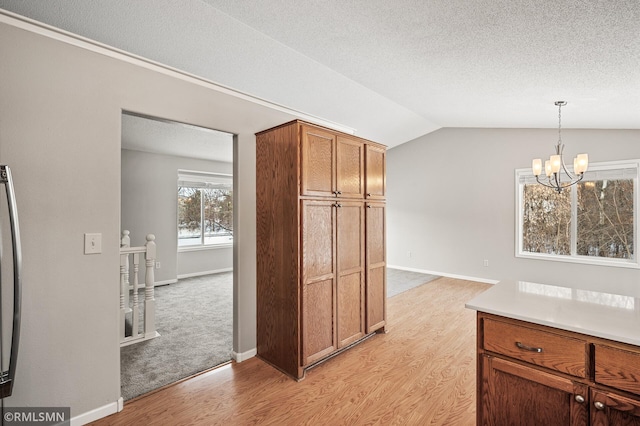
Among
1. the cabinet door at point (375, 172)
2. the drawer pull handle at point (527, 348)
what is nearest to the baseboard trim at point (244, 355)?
the cabinet door at point (375, 172)

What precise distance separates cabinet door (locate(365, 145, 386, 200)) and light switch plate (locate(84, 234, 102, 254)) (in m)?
2.30

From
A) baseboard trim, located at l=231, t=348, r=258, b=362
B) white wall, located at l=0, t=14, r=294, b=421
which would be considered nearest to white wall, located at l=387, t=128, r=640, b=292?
baseboard trim, located at l=231, t=348, r=258, b=362

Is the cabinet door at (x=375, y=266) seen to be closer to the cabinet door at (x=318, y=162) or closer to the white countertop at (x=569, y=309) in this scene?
the cabinet door at (x=318, y=162)

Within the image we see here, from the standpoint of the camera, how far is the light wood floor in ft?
6.76

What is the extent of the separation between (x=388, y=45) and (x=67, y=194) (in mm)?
2568

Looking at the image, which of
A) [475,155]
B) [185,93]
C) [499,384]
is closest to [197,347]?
[185,93]

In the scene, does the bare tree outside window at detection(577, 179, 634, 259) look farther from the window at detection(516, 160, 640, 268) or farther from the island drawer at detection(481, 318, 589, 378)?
the island drawer at detection(481, 318, 589, 378)

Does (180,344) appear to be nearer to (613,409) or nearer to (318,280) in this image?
(318,280)

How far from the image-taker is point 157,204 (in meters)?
5.67

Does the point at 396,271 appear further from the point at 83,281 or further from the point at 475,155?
the point at 83,281

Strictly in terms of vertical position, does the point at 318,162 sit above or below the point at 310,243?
above

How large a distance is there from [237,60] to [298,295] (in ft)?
6.53

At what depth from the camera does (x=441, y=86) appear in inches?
138

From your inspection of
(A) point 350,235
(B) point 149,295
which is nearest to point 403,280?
(A) point 350,235
